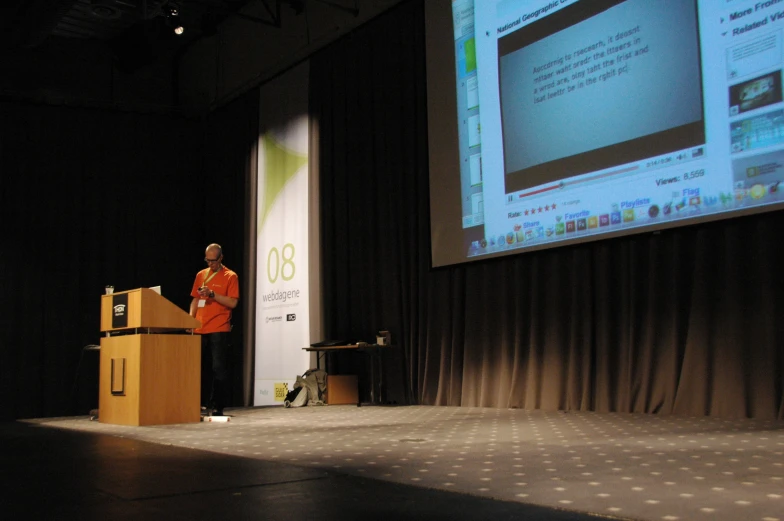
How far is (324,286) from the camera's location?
7637 mm

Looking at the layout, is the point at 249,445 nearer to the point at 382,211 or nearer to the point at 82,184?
the point at 382,211

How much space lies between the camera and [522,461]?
8.64 feet

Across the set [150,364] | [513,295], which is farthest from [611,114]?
[150,364]

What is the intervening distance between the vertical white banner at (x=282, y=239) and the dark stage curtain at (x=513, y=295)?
35 centimetres

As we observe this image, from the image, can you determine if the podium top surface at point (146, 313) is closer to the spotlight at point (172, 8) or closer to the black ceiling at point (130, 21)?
the black ceiling at point (130, 21)

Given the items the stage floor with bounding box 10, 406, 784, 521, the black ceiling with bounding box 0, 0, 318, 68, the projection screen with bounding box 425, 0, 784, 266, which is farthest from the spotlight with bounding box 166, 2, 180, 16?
the stage floor with bounding box 10, 406, 784, 521

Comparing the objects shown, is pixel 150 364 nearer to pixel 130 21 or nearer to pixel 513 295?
pixel 513 295

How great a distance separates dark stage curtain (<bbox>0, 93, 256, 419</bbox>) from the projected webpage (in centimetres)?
429

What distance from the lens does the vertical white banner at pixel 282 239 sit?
796 centimetres

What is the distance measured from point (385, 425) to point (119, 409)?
1813mm

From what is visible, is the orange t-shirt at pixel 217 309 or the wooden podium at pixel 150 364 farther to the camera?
the orange t-shirt at pixel 217 309

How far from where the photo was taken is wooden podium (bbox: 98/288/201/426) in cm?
487

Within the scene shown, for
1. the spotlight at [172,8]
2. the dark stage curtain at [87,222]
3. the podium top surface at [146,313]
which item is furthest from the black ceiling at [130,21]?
the podium top surface at [146,313]

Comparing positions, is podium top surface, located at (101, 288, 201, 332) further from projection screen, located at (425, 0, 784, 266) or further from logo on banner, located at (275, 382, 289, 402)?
logo on banner, located at (275, 382, 289, 402)
